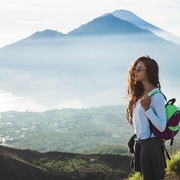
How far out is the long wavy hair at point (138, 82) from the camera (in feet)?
19.8

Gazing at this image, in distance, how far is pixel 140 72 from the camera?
6.05 metres

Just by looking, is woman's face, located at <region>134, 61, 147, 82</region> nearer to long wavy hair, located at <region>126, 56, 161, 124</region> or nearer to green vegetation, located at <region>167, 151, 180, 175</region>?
long wavy hair, located at <region>126, 56, 161, 124</region>

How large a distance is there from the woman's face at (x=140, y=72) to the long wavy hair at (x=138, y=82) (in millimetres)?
33

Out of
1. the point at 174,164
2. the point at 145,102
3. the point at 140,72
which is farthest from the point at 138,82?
the point at 174,164

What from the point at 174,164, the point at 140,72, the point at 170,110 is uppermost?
the point at 140,72

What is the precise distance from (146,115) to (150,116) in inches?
3.7

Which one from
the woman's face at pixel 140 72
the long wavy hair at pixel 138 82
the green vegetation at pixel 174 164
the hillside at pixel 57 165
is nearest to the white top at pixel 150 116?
the long wavy hair at pixel 138 82

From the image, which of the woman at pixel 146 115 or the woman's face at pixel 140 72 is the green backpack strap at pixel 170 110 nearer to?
the woman at pixel 146 115

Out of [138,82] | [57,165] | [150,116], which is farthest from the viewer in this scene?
[57,165]

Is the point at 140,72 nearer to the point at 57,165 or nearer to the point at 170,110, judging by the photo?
the point at 170,110

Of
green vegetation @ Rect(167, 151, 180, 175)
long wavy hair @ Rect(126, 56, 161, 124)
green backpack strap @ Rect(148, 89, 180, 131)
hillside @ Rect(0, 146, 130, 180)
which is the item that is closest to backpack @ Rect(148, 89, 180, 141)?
green backpack strap @ Rect(148, 89, 180, 131)

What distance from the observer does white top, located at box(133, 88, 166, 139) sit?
569 cm

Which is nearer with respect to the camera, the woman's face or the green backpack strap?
the green backpack strap

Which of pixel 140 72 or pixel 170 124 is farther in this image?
pixel 140 72
